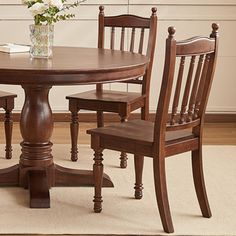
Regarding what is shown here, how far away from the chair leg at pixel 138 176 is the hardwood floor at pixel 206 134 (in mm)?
1376

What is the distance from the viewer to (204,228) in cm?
307

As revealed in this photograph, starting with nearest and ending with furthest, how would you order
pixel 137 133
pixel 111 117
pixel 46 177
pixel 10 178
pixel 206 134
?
pixel 137 133 → pixel 46 177 → pixel 10 178 → pixel 206 134 → pixel 111 117

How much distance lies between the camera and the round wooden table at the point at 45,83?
292cm

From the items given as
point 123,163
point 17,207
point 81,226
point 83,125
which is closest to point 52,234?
point 81,226

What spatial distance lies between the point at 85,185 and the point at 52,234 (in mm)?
742

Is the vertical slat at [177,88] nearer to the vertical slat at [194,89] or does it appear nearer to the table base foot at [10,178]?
the vertical slat at [194,89]

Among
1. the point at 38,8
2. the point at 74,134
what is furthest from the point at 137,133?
the point at 74,134

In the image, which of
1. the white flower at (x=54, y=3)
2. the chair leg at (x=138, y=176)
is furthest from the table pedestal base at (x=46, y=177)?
the white flower at (x=54, y=3)

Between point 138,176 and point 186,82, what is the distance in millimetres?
718

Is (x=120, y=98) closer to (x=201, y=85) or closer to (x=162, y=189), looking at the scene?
(x=201, y=85)

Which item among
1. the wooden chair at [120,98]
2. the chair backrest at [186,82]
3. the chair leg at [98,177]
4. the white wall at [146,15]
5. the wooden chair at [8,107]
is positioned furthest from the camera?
the white wall at [146,15]

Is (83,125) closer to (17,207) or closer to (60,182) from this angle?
(60,182)

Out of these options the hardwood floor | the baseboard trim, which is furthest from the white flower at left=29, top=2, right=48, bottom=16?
the baseboard trim

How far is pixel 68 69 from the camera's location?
2932 millimetres
